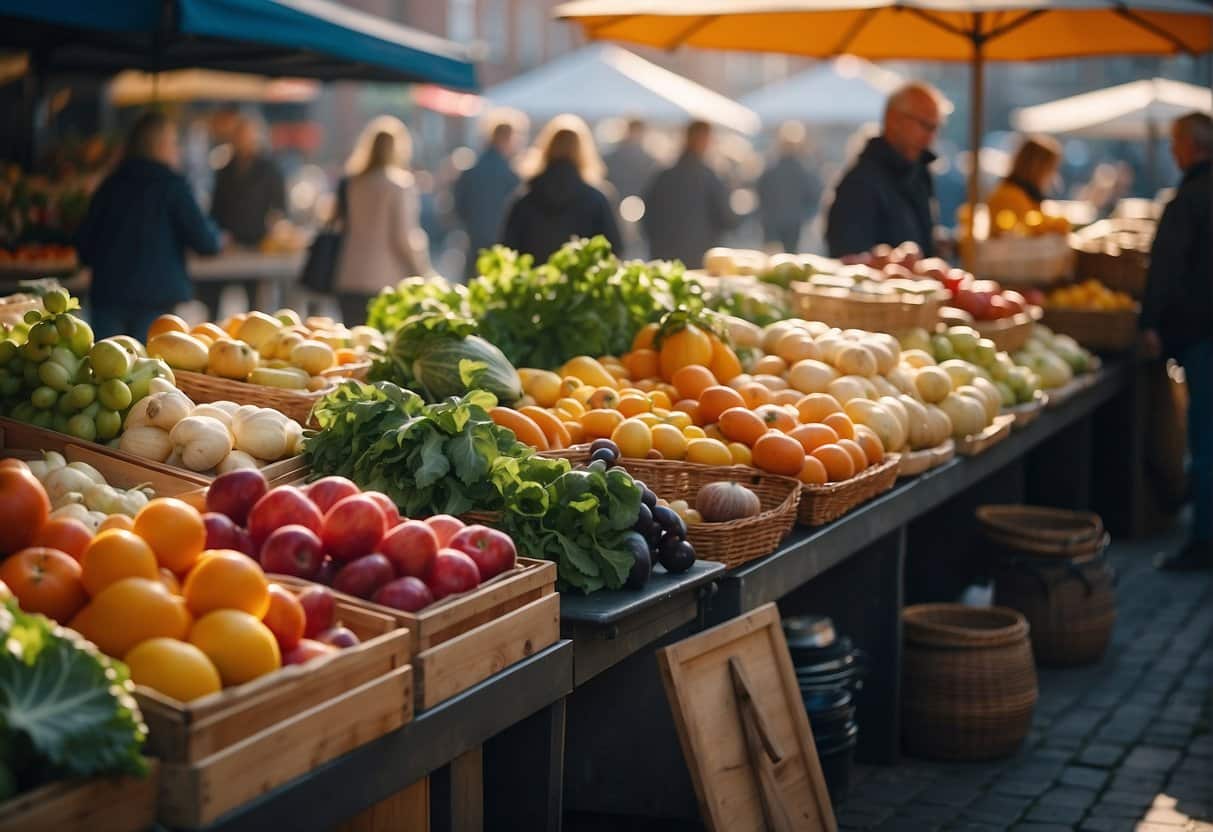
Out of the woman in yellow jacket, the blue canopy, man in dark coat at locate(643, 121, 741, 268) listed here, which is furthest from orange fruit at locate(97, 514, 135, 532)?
man in dark coat at locate(643, 121, 741, 268)

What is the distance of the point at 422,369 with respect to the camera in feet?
15.4

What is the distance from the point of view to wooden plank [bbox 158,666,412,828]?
2434 mm

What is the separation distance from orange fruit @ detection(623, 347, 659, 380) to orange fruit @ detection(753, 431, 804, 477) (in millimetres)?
801

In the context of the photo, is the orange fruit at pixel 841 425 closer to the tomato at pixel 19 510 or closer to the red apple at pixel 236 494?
the red apple at pixel 236 494

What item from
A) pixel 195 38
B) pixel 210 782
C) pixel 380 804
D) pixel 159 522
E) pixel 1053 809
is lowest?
pixel 1053 809

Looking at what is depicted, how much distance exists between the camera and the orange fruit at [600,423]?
179 inches

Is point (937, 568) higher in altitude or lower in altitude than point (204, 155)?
lower

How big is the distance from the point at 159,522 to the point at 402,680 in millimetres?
531

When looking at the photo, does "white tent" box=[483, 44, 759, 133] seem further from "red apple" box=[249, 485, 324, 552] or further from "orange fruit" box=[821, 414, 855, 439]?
"red apple" box=[249, 485, 324, 552]

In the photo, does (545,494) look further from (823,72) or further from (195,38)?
(823,72)

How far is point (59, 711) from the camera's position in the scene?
2.35 m

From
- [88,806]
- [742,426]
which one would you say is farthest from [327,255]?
[88,806]

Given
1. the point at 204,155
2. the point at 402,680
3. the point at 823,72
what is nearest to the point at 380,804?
the point at 402,680

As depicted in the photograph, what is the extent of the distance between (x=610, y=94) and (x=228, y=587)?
45.2 ft
